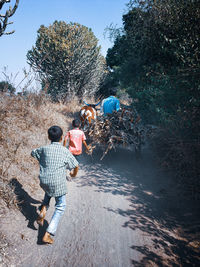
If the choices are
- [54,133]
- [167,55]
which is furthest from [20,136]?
[167,55]

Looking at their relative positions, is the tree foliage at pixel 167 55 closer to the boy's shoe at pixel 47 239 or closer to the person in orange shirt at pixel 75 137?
the person in orange shirt at pixel 75 137

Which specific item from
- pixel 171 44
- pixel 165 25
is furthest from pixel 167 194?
pixel 165 25

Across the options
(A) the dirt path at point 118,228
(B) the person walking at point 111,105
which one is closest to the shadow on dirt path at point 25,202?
(A) the dirt path at point 118,228

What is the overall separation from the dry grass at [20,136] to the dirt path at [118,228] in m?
0.59

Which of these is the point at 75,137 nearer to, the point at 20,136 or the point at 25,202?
the point at 20,136

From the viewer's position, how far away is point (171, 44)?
6238 mm

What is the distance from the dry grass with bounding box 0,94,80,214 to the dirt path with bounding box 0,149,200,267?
23.2 inches

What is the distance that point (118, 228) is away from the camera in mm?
3182

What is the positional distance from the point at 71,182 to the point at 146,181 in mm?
2062

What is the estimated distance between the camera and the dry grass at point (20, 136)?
11.2 ft

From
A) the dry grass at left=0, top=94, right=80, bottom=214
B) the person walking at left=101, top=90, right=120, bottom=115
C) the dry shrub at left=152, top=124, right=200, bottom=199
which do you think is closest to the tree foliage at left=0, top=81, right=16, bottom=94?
the dry grass at left=0, top=94, right=80, bottom=214

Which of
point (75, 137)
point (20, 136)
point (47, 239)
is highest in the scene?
point (75, 137)

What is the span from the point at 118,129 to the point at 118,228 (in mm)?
2937

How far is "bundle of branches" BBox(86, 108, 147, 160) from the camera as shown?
17.5ft
